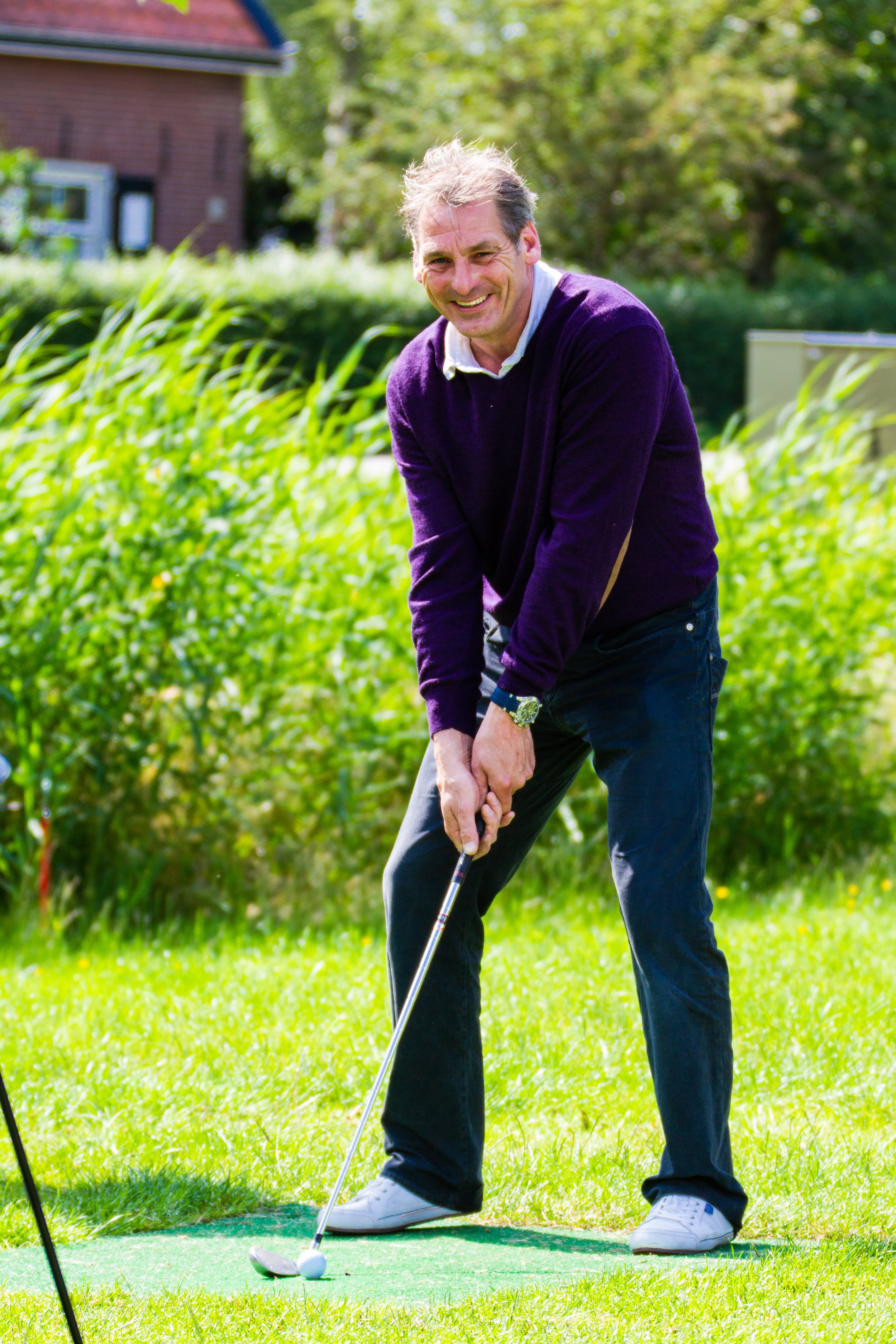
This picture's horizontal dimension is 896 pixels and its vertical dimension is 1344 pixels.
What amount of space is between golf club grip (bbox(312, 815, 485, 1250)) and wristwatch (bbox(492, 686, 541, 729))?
209 mm

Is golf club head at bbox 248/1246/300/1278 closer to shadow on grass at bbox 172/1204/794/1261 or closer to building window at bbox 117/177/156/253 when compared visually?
shadow on grass at bbox 172/1204/794/1261

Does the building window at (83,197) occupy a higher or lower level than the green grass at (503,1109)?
higher

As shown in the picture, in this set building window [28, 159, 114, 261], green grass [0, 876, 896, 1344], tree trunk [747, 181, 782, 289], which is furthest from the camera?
tree trunk [747, 181, 782, 289]

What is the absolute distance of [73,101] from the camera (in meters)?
23.6

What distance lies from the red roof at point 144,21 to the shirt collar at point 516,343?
21356 millimetres

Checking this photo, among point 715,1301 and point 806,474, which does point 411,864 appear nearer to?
point 715,1301

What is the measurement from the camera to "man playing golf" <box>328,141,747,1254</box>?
9.36 feet

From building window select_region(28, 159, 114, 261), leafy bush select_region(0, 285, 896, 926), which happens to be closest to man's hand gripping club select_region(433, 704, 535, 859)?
leafy bush select_region(0, 285, 896, 926)

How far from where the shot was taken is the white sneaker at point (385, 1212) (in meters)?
3.11

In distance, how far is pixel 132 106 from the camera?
23812 mm

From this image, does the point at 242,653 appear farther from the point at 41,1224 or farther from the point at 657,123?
the point at 657,123

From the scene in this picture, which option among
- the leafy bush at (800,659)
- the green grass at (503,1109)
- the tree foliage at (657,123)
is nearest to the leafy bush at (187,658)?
the green grass at (503,1109)

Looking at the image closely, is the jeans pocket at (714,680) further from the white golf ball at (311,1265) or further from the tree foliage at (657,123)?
the tree foliage at (657,123)

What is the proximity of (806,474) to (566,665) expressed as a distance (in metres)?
3.40
